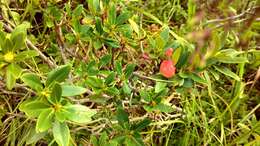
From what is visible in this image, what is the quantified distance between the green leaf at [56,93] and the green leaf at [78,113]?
0.12 feet

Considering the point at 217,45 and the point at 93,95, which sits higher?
the point at 217,45

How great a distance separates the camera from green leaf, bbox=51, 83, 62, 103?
4.13ft

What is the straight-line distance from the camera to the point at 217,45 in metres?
1.42

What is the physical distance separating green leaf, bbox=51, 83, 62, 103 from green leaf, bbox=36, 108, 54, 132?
3 centimetres

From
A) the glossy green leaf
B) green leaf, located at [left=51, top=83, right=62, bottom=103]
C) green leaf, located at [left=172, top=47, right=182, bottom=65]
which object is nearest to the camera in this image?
green leaf, located at [left=51, top=83, right=62, bottom=103]

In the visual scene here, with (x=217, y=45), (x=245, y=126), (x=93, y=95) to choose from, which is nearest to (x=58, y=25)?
(x=93, y=95)

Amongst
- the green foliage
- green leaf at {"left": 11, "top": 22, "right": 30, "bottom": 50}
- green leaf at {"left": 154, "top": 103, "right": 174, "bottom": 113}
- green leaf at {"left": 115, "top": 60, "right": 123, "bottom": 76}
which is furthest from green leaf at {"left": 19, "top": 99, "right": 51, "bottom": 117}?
green leaf at {"left": 154, "top": 103, "right": 174, "bottom": 113}

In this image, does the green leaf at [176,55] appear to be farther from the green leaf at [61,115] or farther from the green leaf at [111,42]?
the green leaf at [61,115]

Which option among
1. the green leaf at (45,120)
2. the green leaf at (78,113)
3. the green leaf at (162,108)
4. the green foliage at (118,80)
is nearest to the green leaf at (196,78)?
the green foliage at (118,80)

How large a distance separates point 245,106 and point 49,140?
2.57ft

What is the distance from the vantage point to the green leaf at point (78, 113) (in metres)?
1.30

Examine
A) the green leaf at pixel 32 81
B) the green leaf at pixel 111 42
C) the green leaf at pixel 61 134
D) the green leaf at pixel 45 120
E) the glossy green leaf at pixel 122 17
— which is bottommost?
the green leaf at pixel 61 134

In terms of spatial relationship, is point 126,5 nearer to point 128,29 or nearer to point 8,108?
point 128,29

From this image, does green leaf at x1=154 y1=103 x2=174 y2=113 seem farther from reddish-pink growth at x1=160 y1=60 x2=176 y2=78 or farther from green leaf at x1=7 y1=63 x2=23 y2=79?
green leaf at x1=7 y1=63 x2=23 y2=79
